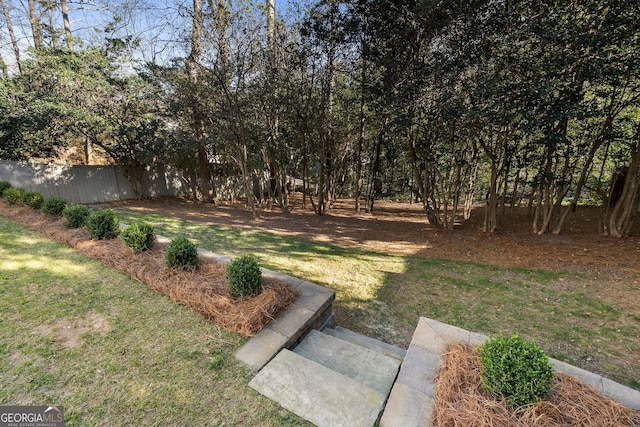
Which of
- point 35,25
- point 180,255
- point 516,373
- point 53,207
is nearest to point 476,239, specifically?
point 516,373

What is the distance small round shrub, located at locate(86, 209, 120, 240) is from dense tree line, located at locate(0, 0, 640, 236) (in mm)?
4032

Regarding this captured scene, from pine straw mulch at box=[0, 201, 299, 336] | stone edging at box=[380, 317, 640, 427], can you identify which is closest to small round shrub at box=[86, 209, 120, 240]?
pine straw mulch at box=[0, 201, 299, 336]

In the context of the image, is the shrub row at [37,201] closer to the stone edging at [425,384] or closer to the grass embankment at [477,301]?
the grass embankment at [477,301]

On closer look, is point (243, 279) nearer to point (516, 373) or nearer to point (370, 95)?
point (516, 373)

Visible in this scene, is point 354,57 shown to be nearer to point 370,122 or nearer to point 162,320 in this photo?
point 370,122

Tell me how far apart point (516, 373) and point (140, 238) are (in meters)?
4.15

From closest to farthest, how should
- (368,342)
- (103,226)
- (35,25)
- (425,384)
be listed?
(425,384), (368,342), (103,226), (35,25)

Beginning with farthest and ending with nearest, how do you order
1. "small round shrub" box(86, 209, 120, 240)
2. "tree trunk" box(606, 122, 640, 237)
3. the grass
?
"tree trunk" box(606, 122, 640, 237) → "small round shrub" box(86, 209, 120, 240) → the grass

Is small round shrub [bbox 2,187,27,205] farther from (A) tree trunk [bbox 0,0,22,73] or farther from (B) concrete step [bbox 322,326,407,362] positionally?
(A) tree trunk [bbox 0,0,22,73]

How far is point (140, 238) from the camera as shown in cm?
364

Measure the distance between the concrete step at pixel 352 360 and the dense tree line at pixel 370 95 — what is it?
4.16 meters

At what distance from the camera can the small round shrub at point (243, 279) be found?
104 inches

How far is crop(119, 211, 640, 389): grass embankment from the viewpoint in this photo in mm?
2562

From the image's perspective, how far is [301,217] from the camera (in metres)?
8.66
